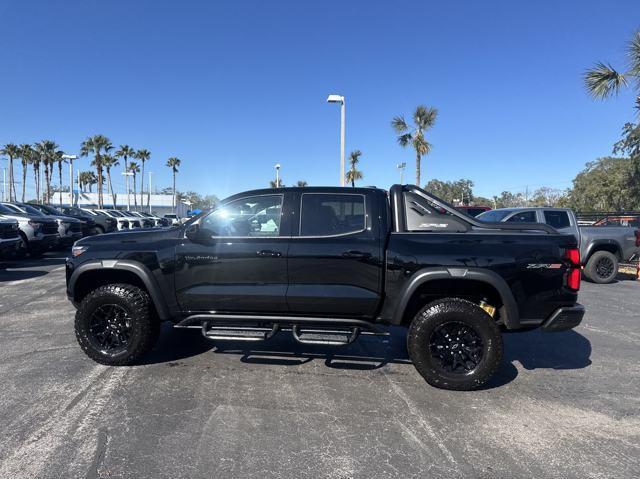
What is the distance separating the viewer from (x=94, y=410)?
11.6ft

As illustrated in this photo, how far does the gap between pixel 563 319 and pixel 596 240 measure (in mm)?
7273

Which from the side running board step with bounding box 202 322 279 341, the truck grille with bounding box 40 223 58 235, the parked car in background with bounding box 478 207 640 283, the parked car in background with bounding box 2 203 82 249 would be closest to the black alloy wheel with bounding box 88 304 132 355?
the side running board step with bounding box 202 322 279 341

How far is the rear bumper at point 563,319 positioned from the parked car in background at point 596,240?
251 inches

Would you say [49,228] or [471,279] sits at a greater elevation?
[49,228]

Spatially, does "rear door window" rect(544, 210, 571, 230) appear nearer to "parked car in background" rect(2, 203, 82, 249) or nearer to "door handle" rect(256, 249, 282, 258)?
"door handle" rect(256, 249, 282, 258)

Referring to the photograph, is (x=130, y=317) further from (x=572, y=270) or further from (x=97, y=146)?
(x=97, y=146)

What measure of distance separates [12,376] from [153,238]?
1.86m

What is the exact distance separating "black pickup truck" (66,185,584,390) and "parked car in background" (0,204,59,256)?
976cm

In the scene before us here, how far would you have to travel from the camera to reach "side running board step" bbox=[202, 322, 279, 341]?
4.12 metres

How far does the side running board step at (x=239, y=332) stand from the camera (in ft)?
13.5

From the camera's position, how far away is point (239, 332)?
4211 mm

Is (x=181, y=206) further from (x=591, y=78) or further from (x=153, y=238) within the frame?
(x=153, y=238)

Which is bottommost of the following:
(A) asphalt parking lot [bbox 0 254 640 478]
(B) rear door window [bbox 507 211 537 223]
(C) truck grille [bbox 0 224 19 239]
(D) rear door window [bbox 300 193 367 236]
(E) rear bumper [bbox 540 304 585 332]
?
(A) asphalt parking lot [bbox 0 254 640 478]

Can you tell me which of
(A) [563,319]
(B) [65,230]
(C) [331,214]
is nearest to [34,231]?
(B) [65,230]
